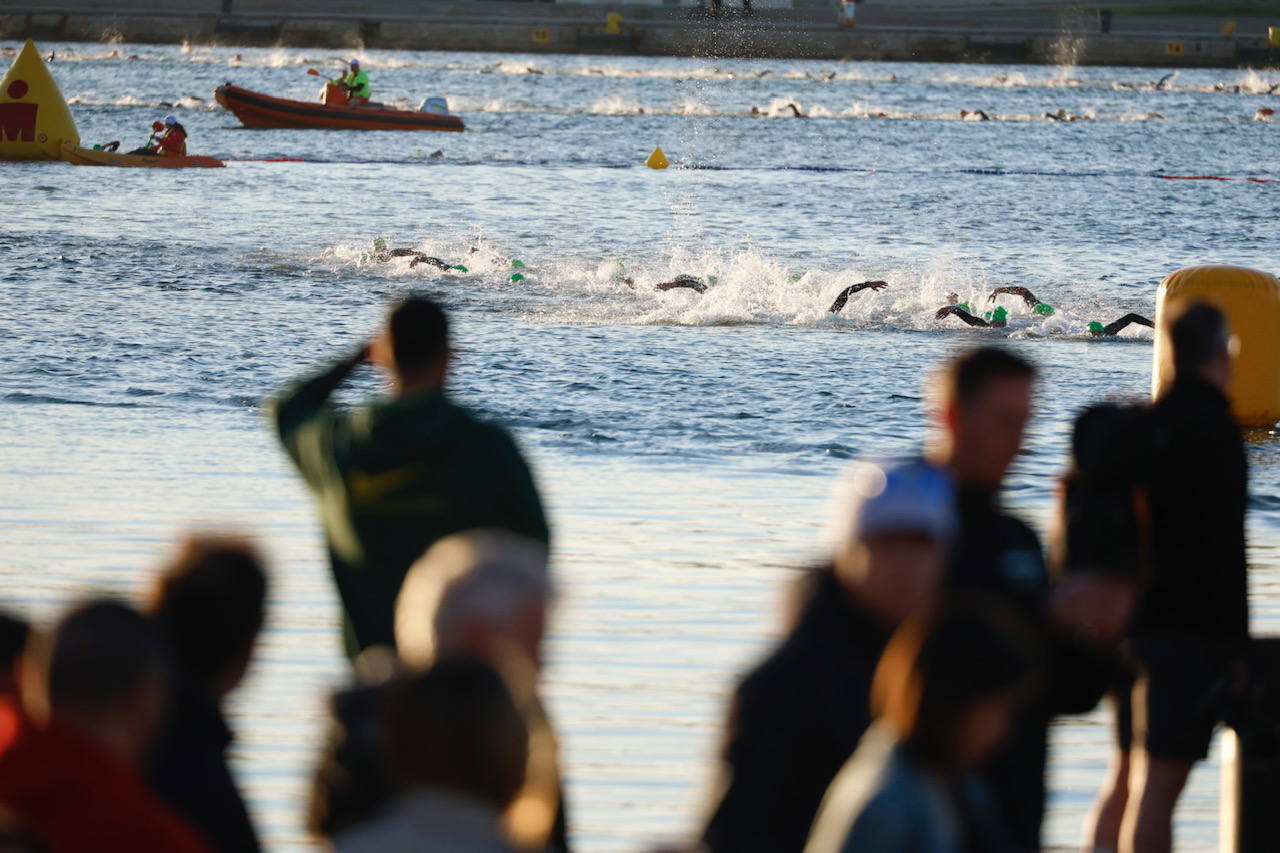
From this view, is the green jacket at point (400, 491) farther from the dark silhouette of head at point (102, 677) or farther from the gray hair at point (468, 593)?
the dark silhouette of head at point (102, 677)

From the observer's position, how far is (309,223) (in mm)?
28844

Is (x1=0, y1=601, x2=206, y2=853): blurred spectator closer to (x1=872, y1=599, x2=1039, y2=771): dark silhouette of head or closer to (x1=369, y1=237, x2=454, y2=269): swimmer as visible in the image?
(x1=872, y1=599, x2=1039, y2=771): dark silhouette of head

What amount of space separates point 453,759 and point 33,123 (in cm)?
3533

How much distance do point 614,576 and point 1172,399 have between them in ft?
14.1

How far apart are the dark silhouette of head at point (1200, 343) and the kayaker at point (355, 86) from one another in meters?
37.5

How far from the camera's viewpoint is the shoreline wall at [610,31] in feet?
271

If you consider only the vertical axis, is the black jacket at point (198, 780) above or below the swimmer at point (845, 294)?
above

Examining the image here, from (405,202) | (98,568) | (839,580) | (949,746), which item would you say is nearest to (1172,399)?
(839,580)

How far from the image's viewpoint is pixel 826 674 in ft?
11.2

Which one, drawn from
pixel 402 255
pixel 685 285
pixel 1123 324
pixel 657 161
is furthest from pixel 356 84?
pixel 1123 324

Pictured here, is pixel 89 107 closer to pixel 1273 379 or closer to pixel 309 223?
pixel 309 223

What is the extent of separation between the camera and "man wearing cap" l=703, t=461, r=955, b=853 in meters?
3.39

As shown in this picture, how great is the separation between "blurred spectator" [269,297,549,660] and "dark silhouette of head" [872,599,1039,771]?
1702mm

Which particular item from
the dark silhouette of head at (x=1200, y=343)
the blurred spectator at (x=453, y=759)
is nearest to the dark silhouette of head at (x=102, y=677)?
the blurred spectator at (x=453, y=759)
